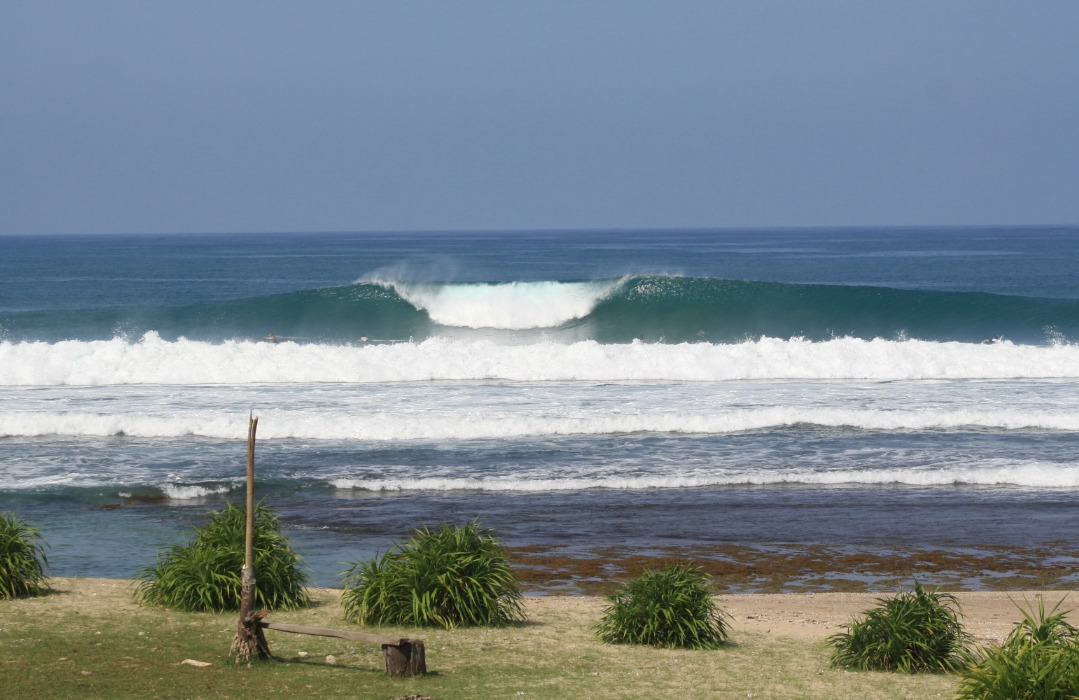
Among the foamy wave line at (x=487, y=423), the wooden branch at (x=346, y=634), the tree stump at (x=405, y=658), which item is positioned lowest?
the tree stump at (x=405, y=658)

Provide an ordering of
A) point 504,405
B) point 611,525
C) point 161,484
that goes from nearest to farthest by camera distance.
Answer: point 611,525 < point 161,484 < point 504,405

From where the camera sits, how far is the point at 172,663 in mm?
7695

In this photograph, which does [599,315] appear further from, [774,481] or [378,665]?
[378,665]

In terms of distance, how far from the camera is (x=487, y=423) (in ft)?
64.1

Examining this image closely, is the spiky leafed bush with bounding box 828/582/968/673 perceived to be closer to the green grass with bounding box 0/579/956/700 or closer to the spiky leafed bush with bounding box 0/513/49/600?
the green grass with bounding box 0/579/956/700

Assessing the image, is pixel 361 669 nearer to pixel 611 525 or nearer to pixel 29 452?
pixel 611 525

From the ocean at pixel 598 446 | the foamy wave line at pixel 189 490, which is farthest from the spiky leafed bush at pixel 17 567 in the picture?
the foamy wave line at pixel 189 490

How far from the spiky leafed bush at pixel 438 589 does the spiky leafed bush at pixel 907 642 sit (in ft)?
8.30

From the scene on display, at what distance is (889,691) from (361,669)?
333 cm

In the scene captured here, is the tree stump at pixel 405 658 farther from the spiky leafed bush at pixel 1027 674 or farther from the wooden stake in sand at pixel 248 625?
the spiky leafed bush at pixel 1027 674

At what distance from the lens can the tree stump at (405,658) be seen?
24.4 feet

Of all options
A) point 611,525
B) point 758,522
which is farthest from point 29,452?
point 758,522

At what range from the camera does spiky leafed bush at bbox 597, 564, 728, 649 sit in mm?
8438

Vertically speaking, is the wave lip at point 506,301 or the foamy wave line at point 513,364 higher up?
the wave lip at point 506,301
